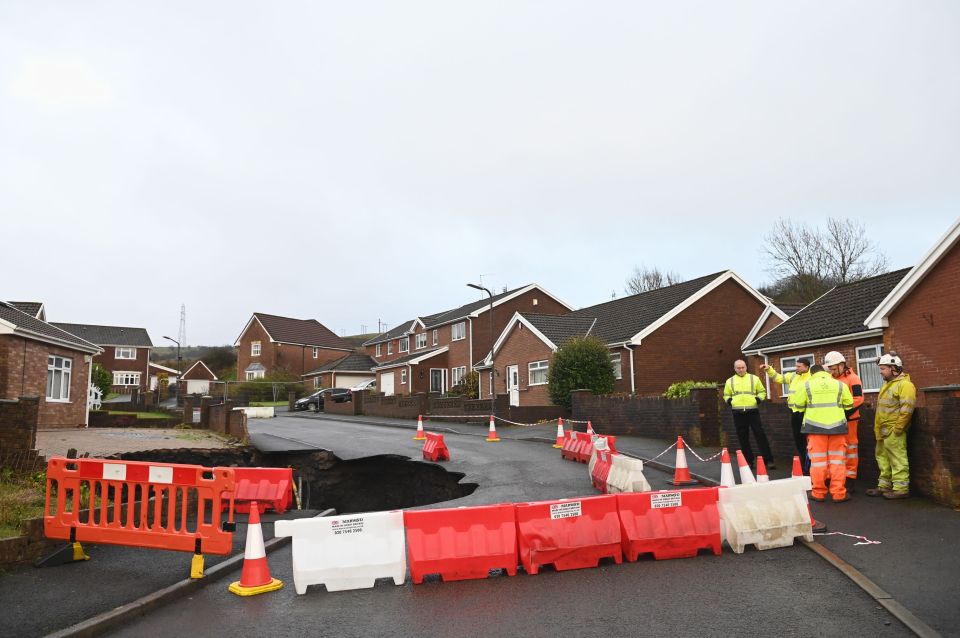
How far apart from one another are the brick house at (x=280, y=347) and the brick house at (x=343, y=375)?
3910mm

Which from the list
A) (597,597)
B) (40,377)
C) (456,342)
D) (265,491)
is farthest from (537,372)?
(597,597)

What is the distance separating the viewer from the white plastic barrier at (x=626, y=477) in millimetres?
9328

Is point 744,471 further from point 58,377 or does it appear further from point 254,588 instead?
point 58,377

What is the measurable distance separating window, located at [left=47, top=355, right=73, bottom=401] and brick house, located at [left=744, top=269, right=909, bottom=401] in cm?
2611

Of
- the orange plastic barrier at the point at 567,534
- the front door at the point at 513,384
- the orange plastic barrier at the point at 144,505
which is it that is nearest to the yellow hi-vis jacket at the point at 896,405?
the orange plastic barrier at the point at 567,534

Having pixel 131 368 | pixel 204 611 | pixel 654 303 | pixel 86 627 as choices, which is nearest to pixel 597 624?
pixel 204 611

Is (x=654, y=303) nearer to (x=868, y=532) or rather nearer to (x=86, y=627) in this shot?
(x=868, y=532)

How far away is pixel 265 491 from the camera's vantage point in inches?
436

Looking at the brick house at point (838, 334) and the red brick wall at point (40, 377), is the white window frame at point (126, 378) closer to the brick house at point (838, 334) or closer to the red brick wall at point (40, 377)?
the red brick wall at point (40, 377)

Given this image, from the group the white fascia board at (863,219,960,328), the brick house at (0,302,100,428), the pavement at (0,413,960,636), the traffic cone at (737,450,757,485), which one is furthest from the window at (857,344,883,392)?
the brick house at (0,302,100,428)

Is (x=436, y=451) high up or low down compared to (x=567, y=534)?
up

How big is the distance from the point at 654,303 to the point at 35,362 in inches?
1013

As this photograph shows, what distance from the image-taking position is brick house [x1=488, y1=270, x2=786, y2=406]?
30.2 m

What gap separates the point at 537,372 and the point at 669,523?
1040 inches
